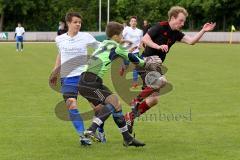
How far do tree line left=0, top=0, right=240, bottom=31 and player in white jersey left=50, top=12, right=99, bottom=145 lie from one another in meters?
70.9

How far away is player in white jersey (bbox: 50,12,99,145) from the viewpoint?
28.7 feet

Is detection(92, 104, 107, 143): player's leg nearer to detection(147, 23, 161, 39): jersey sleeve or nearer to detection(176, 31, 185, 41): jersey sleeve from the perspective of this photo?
detection(147, 23, 161, 39): jersey sleeve

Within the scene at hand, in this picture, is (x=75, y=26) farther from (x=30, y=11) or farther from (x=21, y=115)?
(x=30, y=11)

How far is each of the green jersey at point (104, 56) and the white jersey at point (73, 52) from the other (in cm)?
32

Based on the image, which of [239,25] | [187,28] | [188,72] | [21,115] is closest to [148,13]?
[187,28]

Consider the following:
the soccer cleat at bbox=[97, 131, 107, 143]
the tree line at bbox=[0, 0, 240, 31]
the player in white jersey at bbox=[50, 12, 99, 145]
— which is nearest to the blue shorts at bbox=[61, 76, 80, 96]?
the player in white jersey at bbox=[50, 12, 99, 145]

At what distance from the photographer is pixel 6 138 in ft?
29.9

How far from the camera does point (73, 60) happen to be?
29.1 feet

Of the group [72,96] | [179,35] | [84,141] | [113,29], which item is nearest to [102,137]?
[84,141]

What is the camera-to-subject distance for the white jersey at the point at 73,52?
347 inches

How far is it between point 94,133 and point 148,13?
76.3 meters

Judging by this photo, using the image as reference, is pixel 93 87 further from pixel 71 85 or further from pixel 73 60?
pixel 73 60

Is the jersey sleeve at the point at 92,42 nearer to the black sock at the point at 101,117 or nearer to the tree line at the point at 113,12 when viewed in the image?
the black sock at the point at 101,117

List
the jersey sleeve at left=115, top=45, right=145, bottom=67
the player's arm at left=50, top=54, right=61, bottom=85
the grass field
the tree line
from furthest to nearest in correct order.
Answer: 1. the tree line
2. the player's arm at left=50, top=54, right=61, bottom=85
3. the jersey sleeve at left=115, top=45, right=145, bottom=67
4. the grass field
